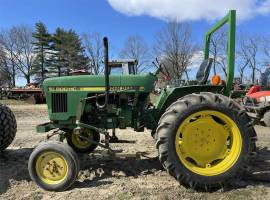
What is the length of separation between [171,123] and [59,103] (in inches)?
74.6

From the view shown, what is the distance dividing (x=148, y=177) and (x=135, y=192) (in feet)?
2.15

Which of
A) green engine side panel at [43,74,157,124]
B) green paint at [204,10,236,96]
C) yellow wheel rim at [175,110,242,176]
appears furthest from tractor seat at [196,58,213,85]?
yellow wheel rim at [175,110,242,176]

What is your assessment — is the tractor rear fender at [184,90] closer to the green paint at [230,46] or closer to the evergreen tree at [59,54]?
the green paint at [230,46]

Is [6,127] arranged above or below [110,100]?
below

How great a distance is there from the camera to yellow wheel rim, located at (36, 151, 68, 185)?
15.4 ft

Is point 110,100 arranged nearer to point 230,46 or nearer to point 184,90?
point 184,90

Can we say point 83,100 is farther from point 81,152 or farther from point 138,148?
point 138,148

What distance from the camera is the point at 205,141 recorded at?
15.7 ft

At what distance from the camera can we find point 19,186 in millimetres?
4793

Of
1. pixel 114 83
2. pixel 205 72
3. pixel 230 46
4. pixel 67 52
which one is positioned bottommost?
pixel 114 83

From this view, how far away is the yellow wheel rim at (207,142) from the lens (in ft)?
15.4

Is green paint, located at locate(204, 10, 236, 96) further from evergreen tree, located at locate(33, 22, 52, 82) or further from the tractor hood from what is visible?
evergreen tree, located at locate(33, 22, 52, 82)

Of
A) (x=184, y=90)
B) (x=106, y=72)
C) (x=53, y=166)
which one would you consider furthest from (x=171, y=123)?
(x=53, y=166)

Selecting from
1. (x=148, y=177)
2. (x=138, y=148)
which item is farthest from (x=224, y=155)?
(x=138, y=148)
